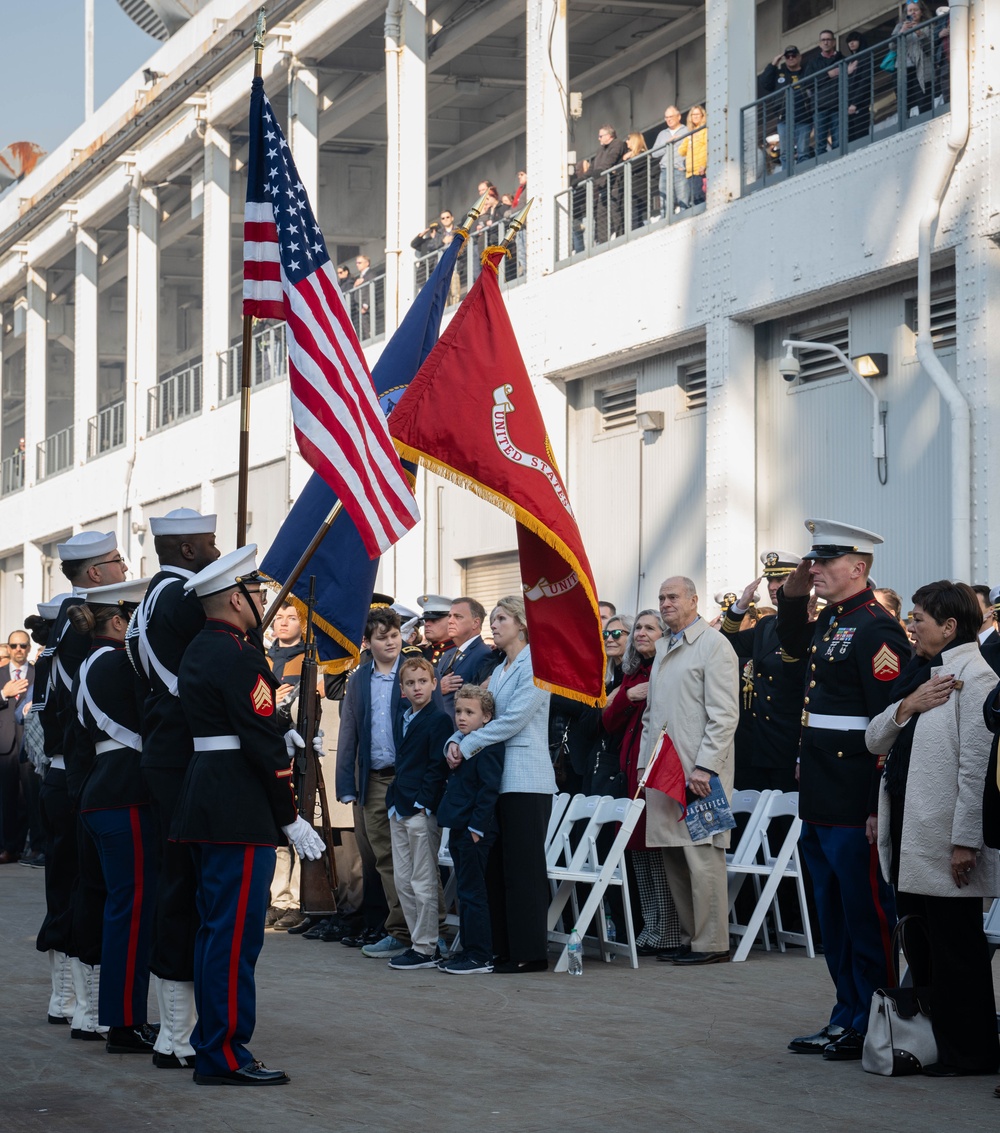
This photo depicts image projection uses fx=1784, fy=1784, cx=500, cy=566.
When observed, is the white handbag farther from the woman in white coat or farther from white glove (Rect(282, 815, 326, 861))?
white glove (Rect(282, 815, 326, 861))

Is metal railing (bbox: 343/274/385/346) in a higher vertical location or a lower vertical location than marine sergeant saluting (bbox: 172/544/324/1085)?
higher

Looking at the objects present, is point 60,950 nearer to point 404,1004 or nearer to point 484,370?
point 404,1004

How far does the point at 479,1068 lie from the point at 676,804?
3333 millimetres

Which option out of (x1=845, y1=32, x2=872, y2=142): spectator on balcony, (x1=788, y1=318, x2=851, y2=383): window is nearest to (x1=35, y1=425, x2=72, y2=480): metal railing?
(x1=788, y1=318, x2=851, y2=383): window

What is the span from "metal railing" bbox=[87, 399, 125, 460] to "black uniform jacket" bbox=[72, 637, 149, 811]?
2916 centimetres

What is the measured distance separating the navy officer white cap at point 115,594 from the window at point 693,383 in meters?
11.5

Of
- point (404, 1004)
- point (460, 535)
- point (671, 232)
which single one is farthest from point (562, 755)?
point (460, 535)

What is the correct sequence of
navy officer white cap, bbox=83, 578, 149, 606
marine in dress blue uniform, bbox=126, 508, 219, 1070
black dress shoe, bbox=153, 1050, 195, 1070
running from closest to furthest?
marine in dress blue uniform, bbox=126, 508, 219, 1070 → black dress shoe, bbox=153, 1050, 195, 1070 → navy officer white cap, bbox=83, 578, 149, 606

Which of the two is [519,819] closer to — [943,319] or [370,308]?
[943,319]

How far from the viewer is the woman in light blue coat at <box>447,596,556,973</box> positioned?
32.7 feet

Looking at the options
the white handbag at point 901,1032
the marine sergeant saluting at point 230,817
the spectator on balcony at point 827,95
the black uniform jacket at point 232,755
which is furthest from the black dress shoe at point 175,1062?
the spectator on balcony at point 827,95

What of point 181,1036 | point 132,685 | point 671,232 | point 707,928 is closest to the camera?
point 181,1036

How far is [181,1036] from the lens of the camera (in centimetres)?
697

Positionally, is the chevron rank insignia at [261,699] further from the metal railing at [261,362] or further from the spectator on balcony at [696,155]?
the metal railing at [261,362]
